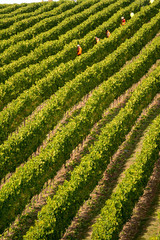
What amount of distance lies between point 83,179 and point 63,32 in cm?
2849

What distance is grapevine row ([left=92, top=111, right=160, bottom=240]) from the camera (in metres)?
15.6

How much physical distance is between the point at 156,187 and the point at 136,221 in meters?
2.76

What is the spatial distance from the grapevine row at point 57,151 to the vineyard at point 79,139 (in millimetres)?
61

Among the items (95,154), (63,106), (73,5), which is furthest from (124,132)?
(73,5)

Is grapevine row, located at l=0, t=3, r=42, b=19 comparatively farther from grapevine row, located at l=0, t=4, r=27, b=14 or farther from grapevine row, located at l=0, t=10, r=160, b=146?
grapevine row, located at l=0, t=10, r=160, b=146

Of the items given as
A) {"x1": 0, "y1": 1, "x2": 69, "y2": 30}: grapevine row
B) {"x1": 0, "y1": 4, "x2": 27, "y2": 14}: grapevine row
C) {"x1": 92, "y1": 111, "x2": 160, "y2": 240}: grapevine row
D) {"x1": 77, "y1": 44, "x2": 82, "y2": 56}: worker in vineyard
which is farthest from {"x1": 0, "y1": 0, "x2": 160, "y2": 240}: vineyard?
{"x1": 0, "y1": 4, "x2": 27, "y2": 14}: grapevine row

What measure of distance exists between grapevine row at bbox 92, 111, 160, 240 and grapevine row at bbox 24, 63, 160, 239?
5.81ft

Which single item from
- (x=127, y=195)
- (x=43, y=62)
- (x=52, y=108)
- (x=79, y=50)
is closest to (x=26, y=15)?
(x=79, y=50)

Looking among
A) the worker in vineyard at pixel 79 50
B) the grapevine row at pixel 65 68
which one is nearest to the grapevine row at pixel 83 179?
the grapevine row at pixel 65 68

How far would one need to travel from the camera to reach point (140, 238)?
1636 cm

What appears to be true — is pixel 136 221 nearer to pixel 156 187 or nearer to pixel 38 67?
pixel 156 187

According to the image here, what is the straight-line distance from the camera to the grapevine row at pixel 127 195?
15550mm

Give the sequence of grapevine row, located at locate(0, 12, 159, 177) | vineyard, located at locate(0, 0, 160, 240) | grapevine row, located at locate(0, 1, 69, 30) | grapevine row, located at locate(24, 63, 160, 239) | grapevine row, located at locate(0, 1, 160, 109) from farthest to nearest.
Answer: grapevine row, located at locate(0, 1, 69, 30), grapevine row, located at locate(0, 1, 160, 109), grapevine row, located at locate(0, 12, 159, 177), vineyard, located at locate(0, 0, 160, 240), grapevine row, located at locate(24, 63, 160, 239)

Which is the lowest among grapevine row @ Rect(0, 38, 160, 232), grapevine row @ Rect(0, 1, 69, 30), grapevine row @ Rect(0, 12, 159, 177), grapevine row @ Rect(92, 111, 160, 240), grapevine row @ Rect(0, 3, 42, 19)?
grapevine row @ Rect(92, 111, 160, 240)
